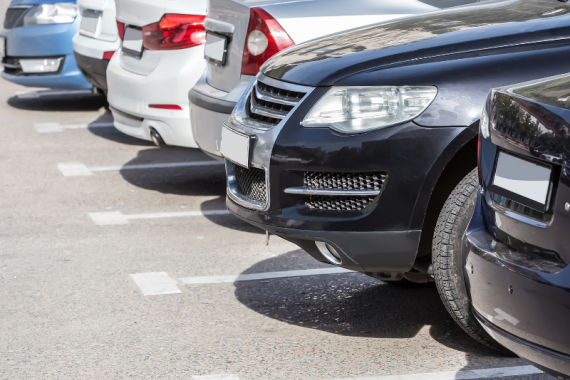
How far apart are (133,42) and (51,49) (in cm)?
388

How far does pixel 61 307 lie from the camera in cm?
416

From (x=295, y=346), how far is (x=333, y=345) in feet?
0.54

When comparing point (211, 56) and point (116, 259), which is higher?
point (211, 56)

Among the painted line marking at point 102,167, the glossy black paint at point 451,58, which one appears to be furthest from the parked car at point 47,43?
the glossy black paint at point 451,58

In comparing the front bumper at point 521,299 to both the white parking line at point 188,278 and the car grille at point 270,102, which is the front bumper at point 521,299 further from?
the white parking line at point 188,278

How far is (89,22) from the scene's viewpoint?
8.63 meters

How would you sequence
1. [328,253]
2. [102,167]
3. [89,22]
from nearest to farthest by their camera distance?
[328,253] → [102,167] → [89,22]

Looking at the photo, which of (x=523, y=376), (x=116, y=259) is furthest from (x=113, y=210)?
(x=523, y=376)

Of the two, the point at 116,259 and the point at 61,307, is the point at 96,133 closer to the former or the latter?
the point at 116,259

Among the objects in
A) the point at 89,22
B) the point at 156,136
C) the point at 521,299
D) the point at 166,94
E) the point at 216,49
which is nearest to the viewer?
the point at 521,299

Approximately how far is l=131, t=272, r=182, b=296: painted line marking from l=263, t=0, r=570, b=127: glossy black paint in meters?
1.32

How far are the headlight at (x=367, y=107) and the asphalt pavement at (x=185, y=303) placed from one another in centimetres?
97

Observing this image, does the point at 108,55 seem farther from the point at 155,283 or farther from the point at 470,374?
the point at 470,374


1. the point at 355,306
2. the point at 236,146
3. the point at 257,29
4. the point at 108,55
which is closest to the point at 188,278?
the point at 355,306
